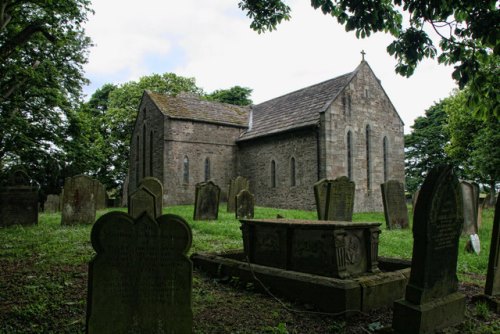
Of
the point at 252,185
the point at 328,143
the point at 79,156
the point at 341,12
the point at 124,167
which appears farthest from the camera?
the point at 124,167

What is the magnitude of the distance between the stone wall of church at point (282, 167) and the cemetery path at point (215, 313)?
15529 millimetres

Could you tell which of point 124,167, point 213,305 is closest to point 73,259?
point 213,305

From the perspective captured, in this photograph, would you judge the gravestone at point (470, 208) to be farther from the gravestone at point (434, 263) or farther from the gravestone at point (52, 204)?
the gravestone at point (52, 204)

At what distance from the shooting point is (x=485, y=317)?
170 inches

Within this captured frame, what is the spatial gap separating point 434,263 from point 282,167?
745 inches

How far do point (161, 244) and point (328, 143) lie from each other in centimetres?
1773

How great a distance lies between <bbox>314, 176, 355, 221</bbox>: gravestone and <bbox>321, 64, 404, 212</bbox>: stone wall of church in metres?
9.41

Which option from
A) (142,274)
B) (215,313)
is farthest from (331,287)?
(142,274)

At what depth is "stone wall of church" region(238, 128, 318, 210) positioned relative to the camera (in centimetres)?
Result: 2097

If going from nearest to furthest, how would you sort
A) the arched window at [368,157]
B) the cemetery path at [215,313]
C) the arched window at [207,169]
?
the cemetery path at [215,313]
the arched window at [368,157]
the arched window at [207,169]

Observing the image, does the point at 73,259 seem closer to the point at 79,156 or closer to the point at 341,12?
the point at 341,12

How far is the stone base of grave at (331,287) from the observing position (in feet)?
14.1

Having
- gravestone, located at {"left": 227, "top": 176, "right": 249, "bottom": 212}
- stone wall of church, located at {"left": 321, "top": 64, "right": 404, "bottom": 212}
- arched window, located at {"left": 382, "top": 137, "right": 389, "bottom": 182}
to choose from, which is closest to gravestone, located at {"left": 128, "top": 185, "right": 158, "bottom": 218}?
gravestone, located at {"left": 227, "top": 176, "right": 249, "bottom": 212}

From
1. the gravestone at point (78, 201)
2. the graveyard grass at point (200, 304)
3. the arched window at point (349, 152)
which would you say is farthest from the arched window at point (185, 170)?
the graveyard grass at point (200, 304)
